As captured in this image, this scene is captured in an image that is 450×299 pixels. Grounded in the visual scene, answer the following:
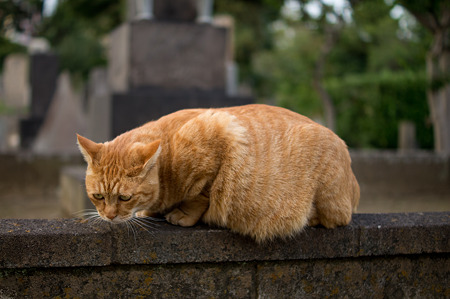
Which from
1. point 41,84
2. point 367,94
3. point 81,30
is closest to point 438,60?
point 367,94

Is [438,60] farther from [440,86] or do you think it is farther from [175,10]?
[175,10]

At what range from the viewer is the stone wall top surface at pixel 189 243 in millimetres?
2295

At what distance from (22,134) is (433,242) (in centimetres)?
1270

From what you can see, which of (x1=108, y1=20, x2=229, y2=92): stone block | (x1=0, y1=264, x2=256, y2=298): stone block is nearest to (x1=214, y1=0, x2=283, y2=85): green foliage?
(x1=108, y1=20, x2=229, y2=92): stone block

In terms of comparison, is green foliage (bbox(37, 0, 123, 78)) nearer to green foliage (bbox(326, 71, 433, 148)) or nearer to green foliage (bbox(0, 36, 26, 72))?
green foliage (bbox(0, 36, 26, 72))

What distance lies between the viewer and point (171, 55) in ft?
23.8

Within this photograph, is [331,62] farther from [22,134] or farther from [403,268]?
[403,268]

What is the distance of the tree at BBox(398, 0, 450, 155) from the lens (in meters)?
8.51

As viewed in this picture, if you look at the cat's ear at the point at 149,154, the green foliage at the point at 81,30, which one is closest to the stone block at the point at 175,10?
the cat's ear at the point at 149,154

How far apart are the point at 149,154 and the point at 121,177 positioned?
0.19 metres

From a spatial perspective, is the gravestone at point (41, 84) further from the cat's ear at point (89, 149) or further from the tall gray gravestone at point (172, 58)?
the cat's ear at point (89, 149)

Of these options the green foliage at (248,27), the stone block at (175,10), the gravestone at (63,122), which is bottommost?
the gravestone at (63,122)

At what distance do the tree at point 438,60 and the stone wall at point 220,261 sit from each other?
6606 mm

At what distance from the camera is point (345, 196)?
2660 mm
